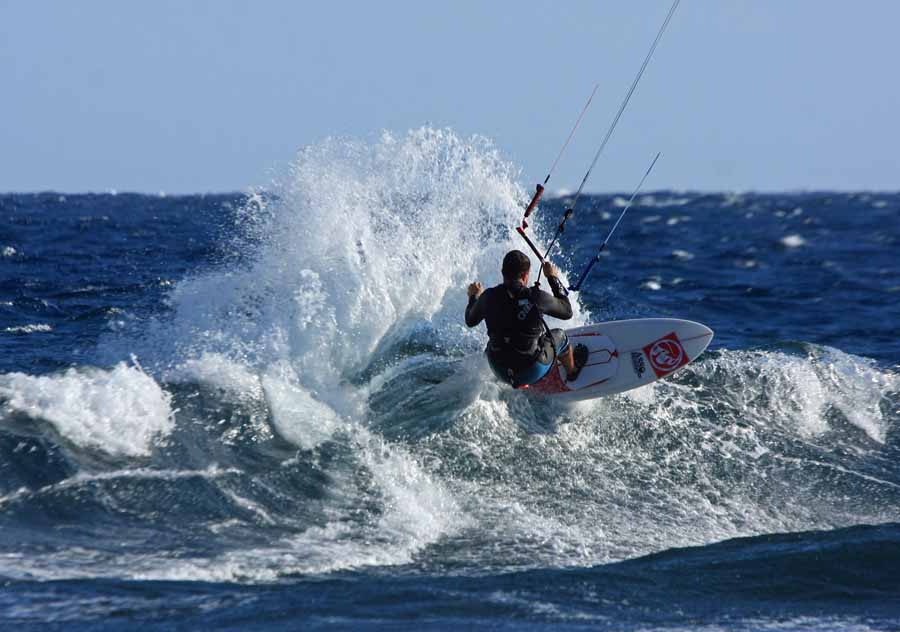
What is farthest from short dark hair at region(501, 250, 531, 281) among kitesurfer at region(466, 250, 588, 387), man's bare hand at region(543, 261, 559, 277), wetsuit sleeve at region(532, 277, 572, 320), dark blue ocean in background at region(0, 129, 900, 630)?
dark blue ocean in background at region(0, 129, 900, 630)

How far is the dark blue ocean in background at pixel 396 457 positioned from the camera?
5.66 metres

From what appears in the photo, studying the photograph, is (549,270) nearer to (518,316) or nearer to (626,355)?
(518,316)

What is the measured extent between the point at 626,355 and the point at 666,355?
1.20 ft

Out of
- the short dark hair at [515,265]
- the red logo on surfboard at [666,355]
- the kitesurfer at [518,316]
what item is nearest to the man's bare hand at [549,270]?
the kitesurfer at [518,316]

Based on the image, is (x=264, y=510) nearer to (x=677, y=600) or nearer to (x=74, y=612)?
(x=74, y=612)

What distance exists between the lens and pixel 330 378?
875 cm

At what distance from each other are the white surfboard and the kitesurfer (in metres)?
0.76

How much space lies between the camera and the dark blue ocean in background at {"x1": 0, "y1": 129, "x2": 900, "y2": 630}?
5.66 m

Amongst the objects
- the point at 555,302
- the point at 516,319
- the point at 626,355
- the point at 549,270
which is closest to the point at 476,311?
the point at 516,319

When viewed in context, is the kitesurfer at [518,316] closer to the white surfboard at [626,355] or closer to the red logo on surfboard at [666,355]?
the white surfboard at [626,355]

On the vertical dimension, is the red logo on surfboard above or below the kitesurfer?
above

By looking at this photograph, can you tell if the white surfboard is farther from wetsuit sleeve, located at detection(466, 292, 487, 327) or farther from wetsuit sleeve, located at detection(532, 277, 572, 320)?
wetsuit sleeve, located at detection(466, 292, 487, 327)

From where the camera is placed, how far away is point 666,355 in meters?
9.11

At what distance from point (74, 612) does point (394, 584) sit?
67.3 inches
